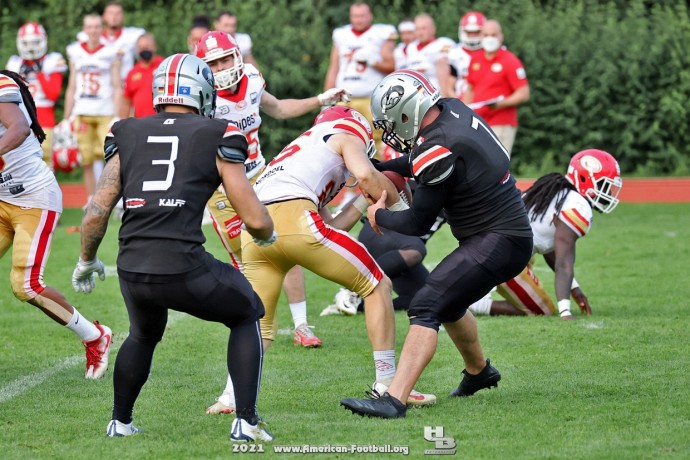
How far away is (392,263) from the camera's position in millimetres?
8539

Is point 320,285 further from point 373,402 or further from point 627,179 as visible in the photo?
point 627,179

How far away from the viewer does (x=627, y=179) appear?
16219 millimetres

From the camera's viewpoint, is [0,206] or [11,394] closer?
[11,394]

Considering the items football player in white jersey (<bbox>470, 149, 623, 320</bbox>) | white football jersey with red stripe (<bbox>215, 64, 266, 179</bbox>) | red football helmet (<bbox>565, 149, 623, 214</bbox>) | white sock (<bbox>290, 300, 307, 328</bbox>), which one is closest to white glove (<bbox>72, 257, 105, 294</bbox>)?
white football jersey with red stripe (<bbox>215, 64, 266, 179</bbox>)

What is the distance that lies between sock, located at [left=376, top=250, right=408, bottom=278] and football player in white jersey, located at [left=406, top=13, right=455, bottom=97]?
590 centimetres

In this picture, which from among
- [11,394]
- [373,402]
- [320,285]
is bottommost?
[320,285]

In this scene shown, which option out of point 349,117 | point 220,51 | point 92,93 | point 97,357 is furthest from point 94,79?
point 349,117

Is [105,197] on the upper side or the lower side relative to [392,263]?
upper

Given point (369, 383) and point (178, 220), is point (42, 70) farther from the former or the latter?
point (178, 220)

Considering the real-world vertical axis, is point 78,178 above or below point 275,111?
below

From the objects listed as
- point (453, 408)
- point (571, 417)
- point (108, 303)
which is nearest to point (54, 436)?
point (453, 408)

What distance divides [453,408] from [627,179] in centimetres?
1110

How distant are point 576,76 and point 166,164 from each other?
13.0m

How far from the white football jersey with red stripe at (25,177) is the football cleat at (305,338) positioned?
1.80 m
